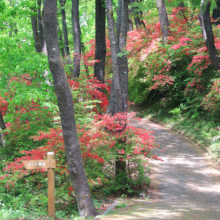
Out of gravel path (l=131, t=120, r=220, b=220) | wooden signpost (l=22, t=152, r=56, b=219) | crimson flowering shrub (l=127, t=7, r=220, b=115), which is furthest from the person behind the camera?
crimson flowering shrub (l=127, t=7, r=220, b=115)

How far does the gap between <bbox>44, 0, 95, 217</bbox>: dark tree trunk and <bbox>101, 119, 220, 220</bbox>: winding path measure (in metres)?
0.80

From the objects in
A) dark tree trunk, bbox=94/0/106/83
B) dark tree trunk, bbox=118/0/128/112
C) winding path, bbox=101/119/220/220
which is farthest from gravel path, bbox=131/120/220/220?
dark tree trunk, bbox=94/0/106/83

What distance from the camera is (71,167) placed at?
523cm

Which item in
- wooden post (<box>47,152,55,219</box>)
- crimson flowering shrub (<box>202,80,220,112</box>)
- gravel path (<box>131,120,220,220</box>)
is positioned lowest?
gravel path (<box>131,120,220,220</box>)

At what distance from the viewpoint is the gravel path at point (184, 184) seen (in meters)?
5.05

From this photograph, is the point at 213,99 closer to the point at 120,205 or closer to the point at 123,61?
the point at 123,61

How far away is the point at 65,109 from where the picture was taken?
516cm

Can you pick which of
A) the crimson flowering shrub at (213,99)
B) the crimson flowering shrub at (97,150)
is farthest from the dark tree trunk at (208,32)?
the crimson flowering shrub at (97,150)

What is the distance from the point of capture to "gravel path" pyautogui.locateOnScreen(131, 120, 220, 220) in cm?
505

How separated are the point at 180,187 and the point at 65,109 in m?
4.43

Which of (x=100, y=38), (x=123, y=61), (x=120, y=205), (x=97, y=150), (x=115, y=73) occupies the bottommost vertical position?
(x=120, y=205)

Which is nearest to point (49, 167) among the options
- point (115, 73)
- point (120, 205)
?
point (120, 205)

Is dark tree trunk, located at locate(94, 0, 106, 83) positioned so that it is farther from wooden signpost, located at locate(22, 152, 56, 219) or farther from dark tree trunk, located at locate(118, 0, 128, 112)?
wooden signpost, located at locate(22, 152, 56, 219)

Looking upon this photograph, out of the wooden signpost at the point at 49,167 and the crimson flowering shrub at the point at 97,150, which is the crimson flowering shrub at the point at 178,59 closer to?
the crimson flowering shrub at the point at 97,150
